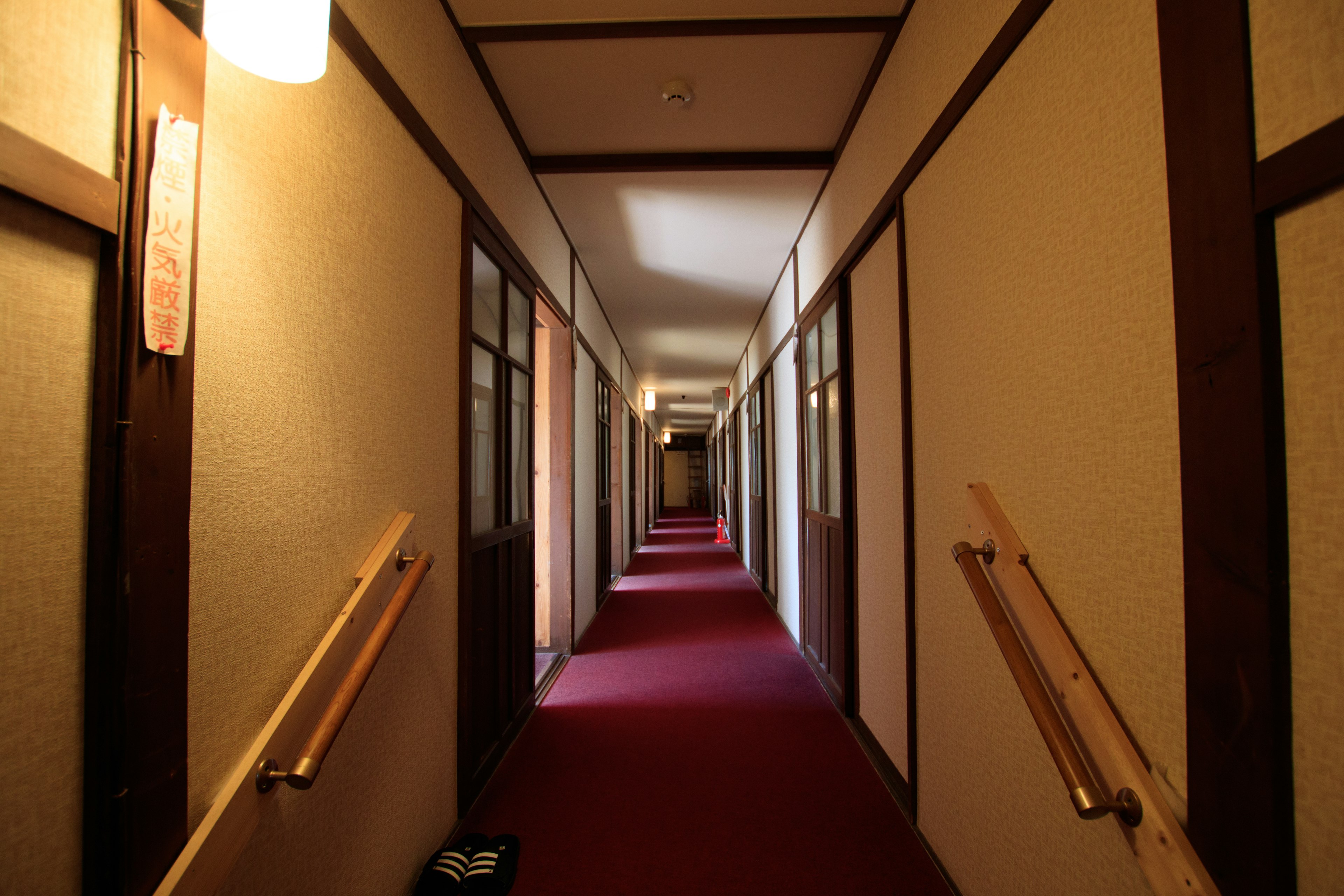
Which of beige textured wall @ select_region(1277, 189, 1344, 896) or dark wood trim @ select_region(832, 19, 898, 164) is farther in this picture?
dark wood trim @ select_region(832, 19, 898, 164)

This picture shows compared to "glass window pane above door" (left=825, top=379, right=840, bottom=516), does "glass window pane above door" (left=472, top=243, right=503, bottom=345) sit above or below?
above

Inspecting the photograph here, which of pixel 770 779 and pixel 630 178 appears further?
pixel 630 178

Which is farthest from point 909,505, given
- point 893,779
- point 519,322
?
point 519,322

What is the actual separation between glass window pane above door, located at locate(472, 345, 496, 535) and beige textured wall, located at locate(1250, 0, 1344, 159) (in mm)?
A: 2084

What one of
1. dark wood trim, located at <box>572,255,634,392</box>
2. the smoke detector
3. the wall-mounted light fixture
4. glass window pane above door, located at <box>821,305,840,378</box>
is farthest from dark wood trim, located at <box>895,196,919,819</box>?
dark wood trim, located at <box>572,255,634,392</box>

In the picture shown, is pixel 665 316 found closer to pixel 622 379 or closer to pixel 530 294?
pixel 622 379

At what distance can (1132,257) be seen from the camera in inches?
39.2

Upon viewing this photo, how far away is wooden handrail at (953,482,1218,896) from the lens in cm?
91

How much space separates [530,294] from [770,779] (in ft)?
8.15

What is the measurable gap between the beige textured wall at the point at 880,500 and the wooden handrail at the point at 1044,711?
2.23 feet

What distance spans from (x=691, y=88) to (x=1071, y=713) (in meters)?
2.52

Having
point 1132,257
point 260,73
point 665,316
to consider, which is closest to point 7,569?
point 260,73

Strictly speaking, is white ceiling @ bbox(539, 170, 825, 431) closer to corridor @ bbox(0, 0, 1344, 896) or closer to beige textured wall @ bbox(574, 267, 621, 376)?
beige textured wall @ bbox(574, 267, 621, 376)

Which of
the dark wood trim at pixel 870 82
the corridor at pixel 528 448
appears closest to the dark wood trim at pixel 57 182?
the corridor at pixel 528 448
